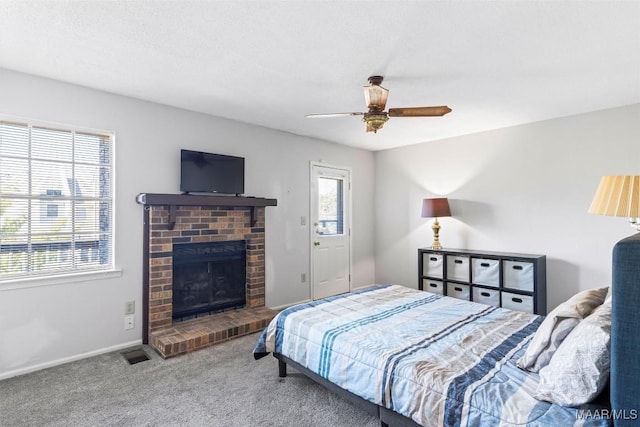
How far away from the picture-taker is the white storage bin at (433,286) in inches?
174

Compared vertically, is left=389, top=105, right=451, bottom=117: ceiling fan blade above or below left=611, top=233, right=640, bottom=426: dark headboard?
above

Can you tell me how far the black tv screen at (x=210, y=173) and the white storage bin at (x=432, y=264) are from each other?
2638mm

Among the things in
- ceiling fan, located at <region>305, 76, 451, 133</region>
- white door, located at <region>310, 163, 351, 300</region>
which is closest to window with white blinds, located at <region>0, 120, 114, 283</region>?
ceiling fan, located at <region>305, 76, 451, 133</region>

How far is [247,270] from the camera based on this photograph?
13.4 feet

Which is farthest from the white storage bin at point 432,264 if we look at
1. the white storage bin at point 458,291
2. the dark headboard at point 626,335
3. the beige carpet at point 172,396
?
the dark headboard at point 626,335

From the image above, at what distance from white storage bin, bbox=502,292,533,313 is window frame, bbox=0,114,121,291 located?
413cm

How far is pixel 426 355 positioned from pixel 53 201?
10.5 feet

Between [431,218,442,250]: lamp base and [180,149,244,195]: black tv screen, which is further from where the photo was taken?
[431,218,442,250]: lamp base

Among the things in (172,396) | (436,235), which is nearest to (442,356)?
(172,396)

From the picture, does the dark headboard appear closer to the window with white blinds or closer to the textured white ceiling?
the textured white ceiling

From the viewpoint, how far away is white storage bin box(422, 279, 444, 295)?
4426 mm

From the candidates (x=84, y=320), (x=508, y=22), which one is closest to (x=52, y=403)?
(x=84, y=320)

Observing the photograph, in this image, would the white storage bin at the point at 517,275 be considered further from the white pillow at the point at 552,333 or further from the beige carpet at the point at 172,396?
the beige carpet at the point at 172,396

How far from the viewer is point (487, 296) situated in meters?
4.00
